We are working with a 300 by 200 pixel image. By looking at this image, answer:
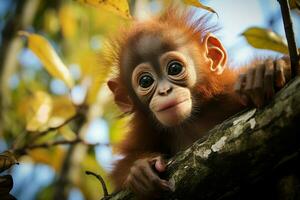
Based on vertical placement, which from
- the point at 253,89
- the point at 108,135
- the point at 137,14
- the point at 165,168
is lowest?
the point at 108,135

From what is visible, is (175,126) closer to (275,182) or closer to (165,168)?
(165,168)

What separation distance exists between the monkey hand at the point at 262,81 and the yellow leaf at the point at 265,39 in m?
0.42

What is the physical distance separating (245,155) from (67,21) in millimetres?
4200

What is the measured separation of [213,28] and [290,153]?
8.17ft

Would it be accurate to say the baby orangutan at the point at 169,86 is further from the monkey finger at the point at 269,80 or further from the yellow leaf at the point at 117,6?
the monkey finger at the point at 269,80

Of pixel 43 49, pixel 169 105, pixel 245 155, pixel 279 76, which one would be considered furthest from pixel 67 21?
pixel 245 155

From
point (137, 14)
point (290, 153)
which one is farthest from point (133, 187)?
point (137, 14)

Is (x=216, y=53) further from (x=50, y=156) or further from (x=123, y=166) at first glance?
(x=50, y=156)

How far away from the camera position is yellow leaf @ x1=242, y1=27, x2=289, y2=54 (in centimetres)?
350

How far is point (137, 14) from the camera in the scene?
204 inches

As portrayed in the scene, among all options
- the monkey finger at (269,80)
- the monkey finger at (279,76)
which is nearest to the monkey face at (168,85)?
the monkey finger at (269,80)

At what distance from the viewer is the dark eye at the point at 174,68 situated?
4.16 m

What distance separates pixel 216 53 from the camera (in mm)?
4590

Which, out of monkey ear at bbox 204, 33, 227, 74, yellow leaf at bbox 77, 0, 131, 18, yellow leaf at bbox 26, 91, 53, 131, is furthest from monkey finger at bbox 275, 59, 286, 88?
yellow leaf at bbox 26, 91, 53, 131
